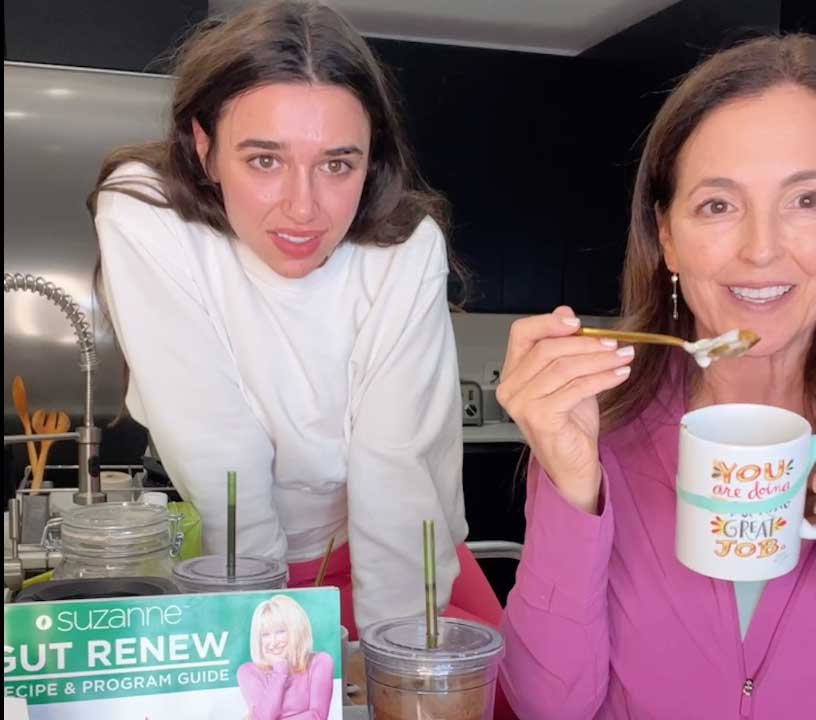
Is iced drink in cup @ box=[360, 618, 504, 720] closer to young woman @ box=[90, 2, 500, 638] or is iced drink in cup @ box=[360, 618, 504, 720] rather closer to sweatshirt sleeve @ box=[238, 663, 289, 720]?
sweatshirt sleeve @ box=[238, 663, 289, 720]

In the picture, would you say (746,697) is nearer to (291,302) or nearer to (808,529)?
(808,529)

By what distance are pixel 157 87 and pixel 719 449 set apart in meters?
1.21

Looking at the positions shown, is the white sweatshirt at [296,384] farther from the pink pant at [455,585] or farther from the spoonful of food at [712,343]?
the spoonful of food at [712,343]

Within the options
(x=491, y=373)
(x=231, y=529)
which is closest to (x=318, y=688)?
(x=231, y=529)

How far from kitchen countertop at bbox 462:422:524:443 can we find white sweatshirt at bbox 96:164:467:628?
64cm

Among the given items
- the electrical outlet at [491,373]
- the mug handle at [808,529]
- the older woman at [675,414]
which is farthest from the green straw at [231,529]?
the electrical outlet at [491,373]

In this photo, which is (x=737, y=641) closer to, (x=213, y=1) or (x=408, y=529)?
(x=408, y=529)

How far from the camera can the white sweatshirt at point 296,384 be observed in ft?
2.60

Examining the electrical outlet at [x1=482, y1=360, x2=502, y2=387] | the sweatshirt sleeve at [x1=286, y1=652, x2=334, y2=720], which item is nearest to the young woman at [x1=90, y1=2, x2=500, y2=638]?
the sweatshirt sleeve at [x1=286, y1=652, x2=334, y2=720]

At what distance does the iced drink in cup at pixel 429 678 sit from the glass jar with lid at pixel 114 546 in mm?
152

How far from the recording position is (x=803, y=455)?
0.49 meters

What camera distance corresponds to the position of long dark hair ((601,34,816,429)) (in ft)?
2.40

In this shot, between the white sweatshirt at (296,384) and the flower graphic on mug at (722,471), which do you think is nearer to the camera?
the flower graphic on mug at (722,471)

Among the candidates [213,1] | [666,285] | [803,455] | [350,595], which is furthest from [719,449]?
[213,1]
